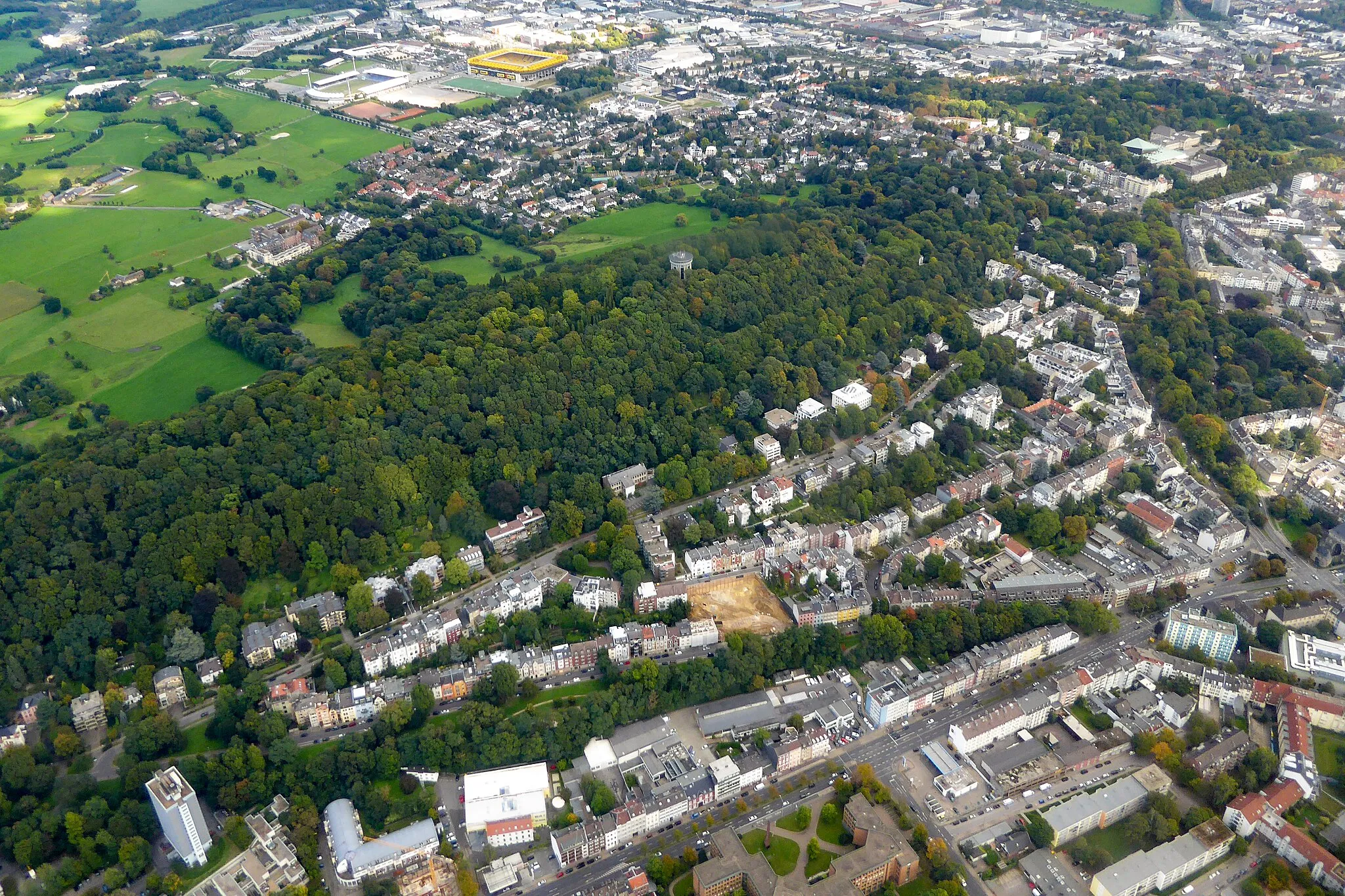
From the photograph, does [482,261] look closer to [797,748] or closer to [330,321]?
[330,321]

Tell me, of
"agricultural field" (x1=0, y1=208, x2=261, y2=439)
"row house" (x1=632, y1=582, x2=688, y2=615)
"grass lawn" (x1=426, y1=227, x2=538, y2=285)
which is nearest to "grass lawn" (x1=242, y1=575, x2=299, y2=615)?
"row house" (x1=632, y1=582, x2=688, y2=615)

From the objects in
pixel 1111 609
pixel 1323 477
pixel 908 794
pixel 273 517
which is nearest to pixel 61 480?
pixel 273 517

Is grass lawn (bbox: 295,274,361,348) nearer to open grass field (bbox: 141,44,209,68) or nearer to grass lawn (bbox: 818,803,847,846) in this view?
grass lawn (bbox: 818,803,847,846)

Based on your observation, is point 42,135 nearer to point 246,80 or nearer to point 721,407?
point 246,80

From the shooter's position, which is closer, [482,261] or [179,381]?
[179,381]

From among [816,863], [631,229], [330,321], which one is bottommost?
[816,863]

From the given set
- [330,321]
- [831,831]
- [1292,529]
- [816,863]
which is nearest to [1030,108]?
[1292,529]
